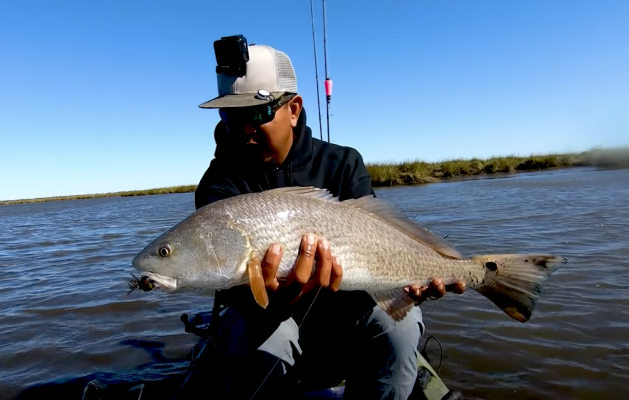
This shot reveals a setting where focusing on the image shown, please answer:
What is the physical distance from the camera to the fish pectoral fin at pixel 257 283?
2209mm

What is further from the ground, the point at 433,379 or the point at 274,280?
the point at 274,280

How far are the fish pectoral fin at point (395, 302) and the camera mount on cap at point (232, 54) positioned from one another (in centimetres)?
167

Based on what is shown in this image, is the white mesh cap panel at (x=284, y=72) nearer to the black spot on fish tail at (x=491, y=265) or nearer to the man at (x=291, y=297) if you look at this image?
the man at (x=291, y=297)

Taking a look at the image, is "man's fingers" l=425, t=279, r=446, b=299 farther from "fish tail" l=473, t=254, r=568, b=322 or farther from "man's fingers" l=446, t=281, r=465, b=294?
"fish tail" l=473, t=254, r=568, b=322

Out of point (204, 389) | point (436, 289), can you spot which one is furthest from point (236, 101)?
point (204, 389)

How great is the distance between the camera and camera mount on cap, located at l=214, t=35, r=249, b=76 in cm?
283

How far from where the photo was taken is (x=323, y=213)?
243cm

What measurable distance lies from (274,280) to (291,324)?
0.60 metres

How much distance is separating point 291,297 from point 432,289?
Answer: 84cm

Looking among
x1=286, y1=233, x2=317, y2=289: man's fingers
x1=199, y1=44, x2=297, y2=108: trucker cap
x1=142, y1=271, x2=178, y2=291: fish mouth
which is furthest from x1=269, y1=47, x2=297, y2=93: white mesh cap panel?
x1=142, y1=271, x2=178, y2=291: fish mouth

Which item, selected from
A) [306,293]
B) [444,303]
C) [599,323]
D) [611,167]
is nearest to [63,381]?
[306,293]

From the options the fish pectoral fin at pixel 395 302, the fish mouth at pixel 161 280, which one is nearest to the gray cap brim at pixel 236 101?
the fish mouth at pixel 161 280

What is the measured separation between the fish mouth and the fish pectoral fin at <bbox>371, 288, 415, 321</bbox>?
113cm

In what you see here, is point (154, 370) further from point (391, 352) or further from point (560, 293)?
point (560, 293)
